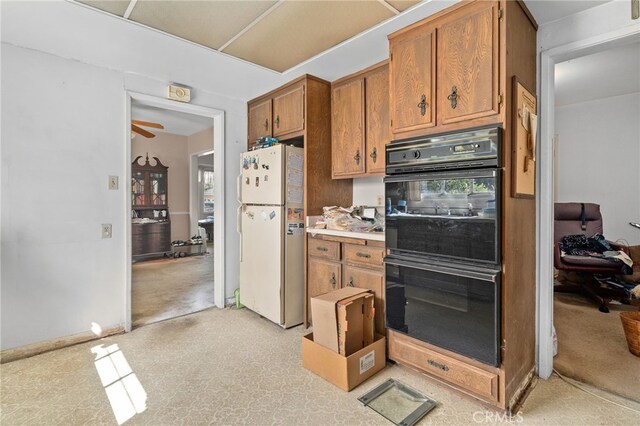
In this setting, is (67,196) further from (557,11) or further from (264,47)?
(557,11)

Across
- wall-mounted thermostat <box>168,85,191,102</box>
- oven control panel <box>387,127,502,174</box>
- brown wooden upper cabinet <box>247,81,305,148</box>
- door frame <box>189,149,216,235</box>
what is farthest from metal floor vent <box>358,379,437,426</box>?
door frame <box>189,149,216,235</box>

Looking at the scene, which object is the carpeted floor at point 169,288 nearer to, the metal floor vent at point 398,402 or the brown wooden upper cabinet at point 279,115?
the brown wooden upper cabinet at point 279,115

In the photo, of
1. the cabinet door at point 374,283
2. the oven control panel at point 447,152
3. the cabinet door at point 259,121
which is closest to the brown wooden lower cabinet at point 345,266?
the cabinet door at point 374,283

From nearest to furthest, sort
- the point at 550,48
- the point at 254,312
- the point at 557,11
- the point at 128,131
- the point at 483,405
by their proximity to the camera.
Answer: the point at 483,405 → the point at 557,11 → the point at 550,48 → the point at 128,131 → the point at 254,312

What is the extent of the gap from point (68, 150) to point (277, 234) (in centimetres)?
189

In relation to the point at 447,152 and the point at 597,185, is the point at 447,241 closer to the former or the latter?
the point at 447,152

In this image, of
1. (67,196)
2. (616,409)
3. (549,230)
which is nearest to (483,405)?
(616,409)

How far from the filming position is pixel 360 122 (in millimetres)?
2768

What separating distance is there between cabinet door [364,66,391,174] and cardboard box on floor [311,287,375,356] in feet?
3.66

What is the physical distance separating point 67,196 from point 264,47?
6.75 feet

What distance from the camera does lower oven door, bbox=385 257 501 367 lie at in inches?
67.1

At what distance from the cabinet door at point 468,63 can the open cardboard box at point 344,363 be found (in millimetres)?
1575

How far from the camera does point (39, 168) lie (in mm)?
2500

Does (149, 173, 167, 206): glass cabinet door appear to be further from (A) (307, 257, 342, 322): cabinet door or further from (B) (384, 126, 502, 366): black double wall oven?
(B) (384, 126, 502, 366): black double wall oven
